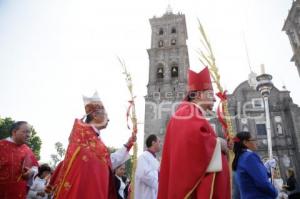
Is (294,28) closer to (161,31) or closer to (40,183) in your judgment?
(161,31)

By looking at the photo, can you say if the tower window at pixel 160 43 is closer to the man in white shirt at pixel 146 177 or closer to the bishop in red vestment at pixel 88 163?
the man in white shirt at pixel 146 177

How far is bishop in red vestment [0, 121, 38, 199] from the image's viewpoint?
449cm

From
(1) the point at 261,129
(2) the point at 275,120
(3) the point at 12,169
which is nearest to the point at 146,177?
(3) the point at 12,169

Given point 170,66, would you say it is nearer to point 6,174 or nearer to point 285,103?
point 285,103

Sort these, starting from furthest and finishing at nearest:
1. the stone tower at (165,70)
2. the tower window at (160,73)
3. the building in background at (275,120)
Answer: the tower window at (160,73), the stone tower at (165,70), the building in background at (275,120)

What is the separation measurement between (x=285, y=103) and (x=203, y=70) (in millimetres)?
25191

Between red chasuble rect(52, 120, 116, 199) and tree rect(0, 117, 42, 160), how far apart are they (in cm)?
2504

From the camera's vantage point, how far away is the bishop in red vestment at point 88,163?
3.22 metres

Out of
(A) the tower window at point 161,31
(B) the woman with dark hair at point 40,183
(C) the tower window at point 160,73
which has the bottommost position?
(B) the woman with dark hair at point 40,183

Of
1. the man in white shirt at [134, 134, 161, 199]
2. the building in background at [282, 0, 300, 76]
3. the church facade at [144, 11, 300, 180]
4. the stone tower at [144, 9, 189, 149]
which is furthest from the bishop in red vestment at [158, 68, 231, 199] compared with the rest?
the building in background at [282, 0, 300, 76]

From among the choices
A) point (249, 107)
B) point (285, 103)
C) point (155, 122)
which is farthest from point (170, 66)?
point (285, 103)

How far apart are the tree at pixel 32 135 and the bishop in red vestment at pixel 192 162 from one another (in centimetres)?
2608

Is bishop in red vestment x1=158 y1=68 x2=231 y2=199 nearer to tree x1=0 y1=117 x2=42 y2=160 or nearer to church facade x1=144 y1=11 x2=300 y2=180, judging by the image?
church facade x1=144 y1=11 x2=300 y2=180

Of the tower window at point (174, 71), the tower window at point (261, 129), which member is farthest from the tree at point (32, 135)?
the tower window at point (261, 129)
